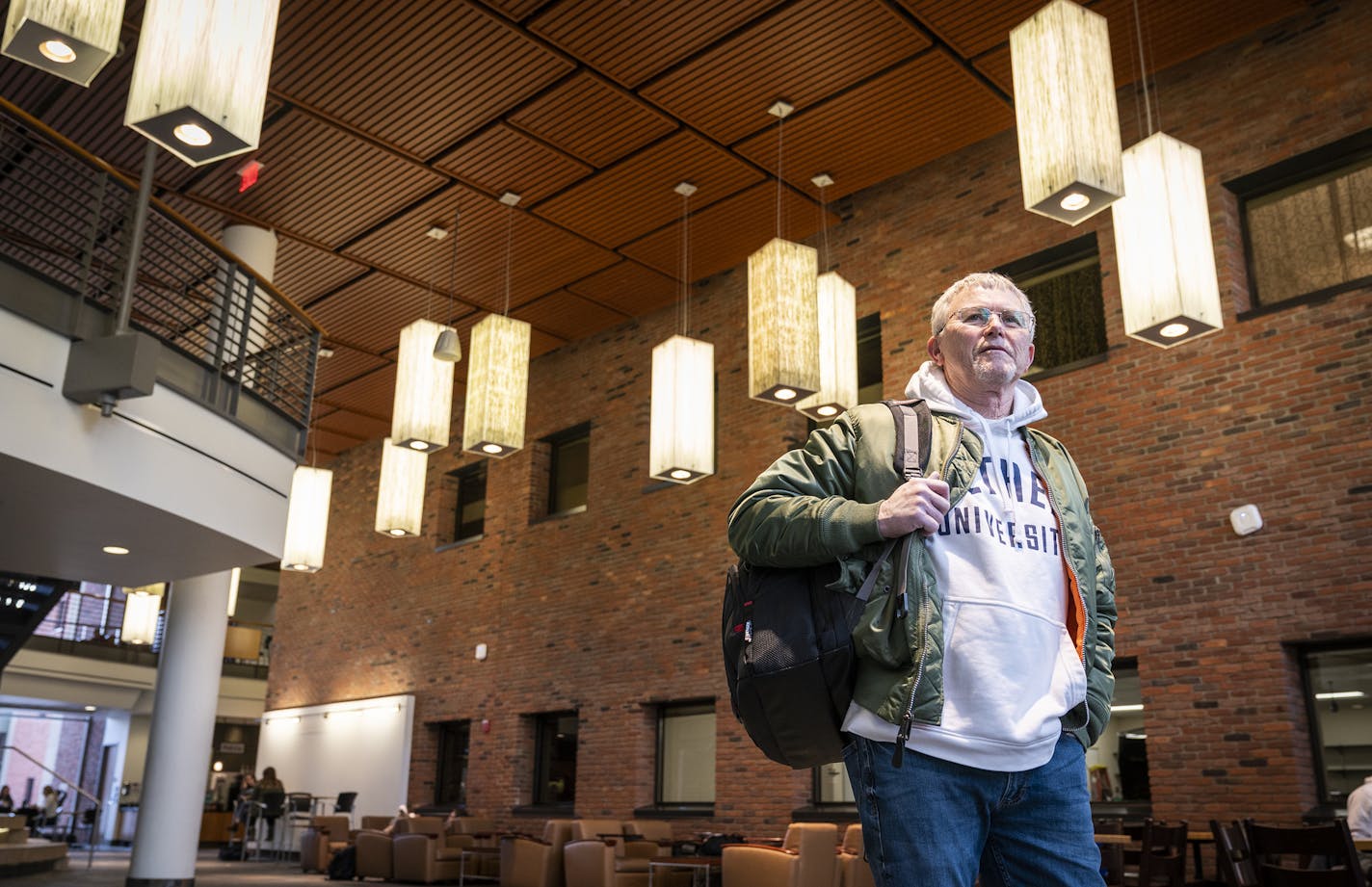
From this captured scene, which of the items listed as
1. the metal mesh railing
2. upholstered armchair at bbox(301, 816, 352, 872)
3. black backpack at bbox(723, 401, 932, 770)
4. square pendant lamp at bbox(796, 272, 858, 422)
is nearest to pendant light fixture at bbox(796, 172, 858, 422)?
square pendant lamp at bbox(796, 272, 858, 422)

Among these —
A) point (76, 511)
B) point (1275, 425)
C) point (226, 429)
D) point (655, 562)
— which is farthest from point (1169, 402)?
point (76, 511)

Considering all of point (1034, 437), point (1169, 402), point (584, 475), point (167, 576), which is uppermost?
point (584, 475)

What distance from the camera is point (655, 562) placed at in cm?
1300

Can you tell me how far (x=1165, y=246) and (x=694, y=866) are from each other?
6076mm

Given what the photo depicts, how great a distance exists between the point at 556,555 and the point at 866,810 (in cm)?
1286

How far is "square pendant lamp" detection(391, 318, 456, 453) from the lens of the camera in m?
9.62

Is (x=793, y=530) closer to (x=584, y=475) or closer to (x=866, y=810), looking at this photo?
(x=866, y=810)

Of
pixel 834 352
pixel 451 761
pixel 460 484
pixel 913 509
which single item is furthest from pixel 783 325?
pixel 451 761

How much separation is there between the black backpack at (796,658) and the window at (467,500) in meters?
15.0

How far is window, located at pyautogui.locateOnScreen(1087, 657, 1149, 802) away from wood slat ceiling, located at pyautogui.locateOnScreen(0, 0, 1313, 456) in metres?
4.59

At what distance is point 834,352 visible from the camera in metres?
9.00

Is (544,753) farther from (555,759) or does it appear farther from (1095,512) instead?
(1095,512)

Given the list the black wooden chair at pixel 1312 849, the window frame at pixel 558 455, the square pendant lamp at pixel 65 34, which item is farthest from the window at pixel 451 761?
the square pendant lamp at pixel 65 34

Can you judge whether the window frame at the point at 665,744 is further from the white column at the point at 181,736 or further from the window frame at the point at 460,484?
the window frame at the point at 460,484
